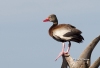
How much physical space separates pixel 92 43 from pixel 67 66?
1304 mm

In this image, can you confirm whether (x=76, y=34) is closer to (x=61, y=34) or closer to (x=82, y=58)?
(x=61, y=34)

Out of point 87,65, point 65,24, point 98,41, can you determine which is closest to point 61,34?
point 65,24

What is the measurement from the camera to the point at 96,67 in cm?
1051

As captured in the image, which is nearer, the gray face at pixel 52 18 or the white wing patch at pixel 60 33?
the white wing patch at pixel 60 33

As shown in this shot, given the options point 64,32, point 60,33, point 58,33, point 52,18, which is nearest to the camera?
point 64,32

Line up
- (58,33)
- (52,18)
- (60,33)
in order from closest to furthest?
(60,33), (58,33), (52,18)

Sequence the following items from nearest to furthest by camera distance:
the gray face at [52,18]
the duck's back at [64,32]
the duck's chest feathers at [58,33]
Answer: the duck's back at [64,32], the duck's chest feathers at [58,33], the gray face at [52,18]

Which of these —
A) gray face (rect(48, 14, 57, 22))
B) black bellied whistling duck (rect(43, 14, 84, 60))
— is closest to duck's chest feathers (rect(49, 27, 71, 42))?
black bellied whistling duck (rect(43, 14, 84, 60))

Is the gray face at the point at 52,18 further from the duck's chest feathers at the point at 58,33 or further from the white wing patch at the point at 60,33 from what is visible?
the white wing patch at the point at 60,33

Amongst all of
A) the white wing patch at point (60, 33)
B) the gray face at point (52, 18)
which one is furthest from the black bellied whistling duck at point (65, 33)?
the gray face at point (52, 18)

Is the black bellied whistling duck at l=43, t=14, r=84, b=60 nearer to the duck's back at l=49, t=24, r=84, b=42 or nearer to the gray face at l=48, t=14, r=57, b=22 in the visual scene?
the duck's back at l=49, t=24, r=84, b=42

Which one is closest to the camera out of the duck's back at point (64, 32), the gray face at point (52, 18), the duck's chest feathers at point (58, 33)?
the duck's back at point (64, 32)

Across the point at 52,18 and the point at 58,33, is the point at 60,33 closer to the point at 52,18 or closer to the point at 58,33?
the point at 58,33

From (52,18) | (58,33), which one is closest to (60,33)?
(58,33)
